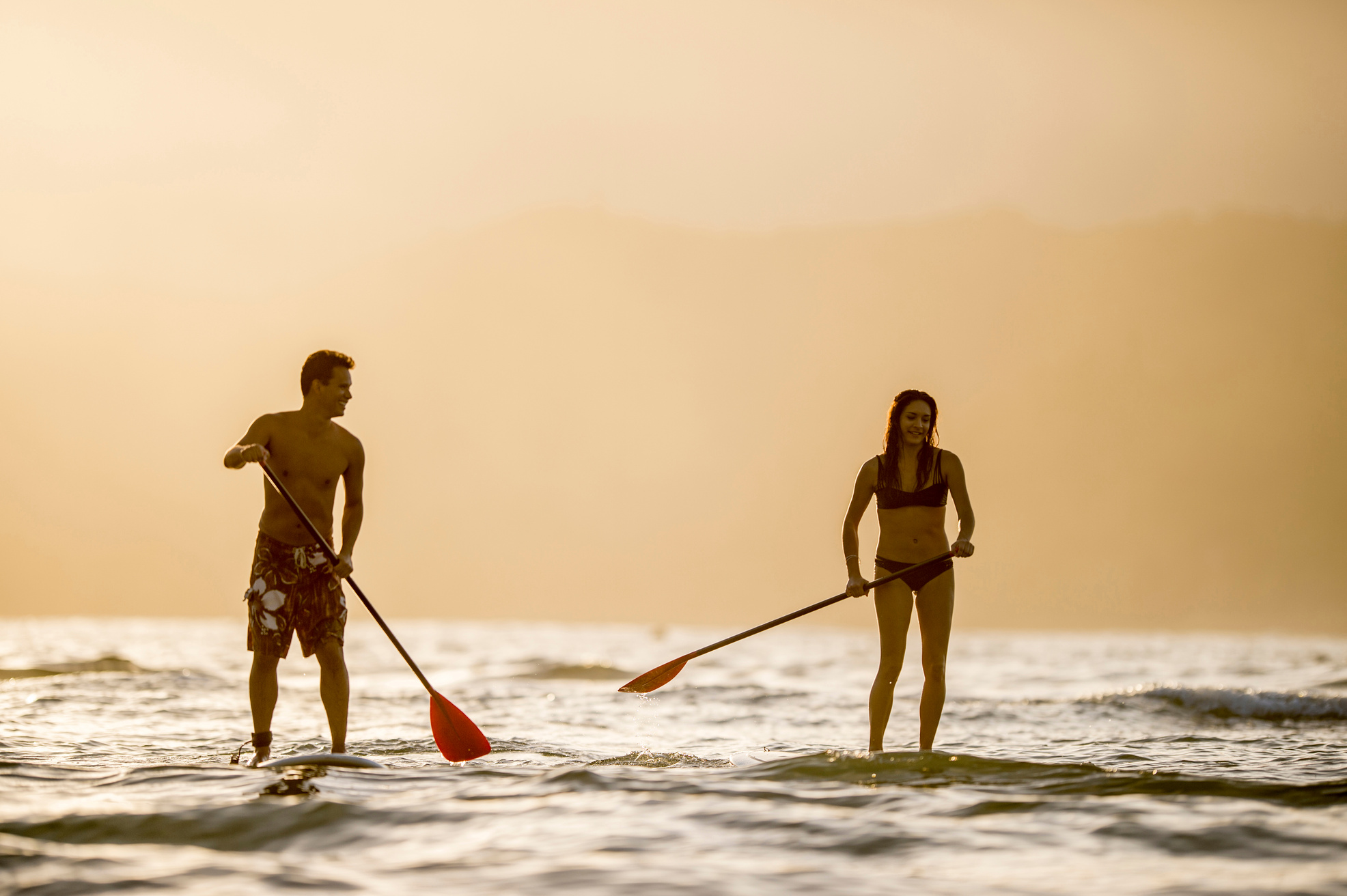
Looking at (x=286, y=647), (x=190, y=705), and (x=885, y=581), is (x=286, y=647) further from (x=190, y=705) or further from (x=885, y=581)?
(x=190, y=705)

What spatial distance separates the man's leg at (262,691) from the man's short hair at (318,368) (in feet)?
4.83

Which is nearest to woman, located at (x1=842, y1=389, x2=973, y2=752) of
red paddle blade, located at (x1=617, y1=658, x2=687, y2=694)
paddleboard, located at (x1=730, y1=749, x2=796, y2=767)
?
paddleboard, located at (x1=730, y1=749, x2=796, y2=767)

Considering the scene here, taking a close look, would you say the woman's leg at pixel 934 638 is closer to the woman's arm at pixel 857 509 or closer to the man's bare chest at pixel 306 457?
the woman's arm at pixel 857 509

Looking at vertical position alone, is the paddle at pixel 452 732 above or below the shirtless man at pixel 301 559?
below

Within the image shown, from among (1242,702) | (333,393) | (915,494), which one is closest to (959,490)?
(915,494)

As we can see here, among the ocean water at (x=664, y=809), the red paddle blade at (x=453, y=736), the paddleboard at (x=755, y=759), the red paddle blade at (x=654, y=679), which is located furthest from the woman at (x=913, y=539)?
the red paddle blade at (x=453, y=736)

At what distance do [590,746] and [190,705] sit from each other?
5051 millimetres

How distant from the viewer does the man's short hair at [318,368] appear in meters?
6.43

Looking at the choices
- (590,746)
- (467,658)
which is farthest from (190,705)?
(467,658)

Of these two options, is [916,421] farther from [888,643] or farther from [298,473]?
[298,473]

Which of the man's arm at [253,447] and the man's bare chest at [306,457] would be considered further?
the man's bare chest at [306,457]

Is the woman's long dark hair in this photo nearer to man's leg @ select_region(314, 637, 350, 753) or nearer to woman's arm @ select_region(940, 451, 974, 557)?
woman's arm @ select_region(940, 451, 974, 557)

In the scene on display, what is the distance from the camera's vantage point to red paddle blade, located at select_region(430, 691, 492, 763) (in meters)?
6.96

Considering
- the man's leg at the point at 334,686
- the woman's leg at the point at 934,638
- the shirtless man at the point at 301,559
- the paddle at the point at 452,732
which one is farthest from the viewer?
the paddle at the point at 452,732
